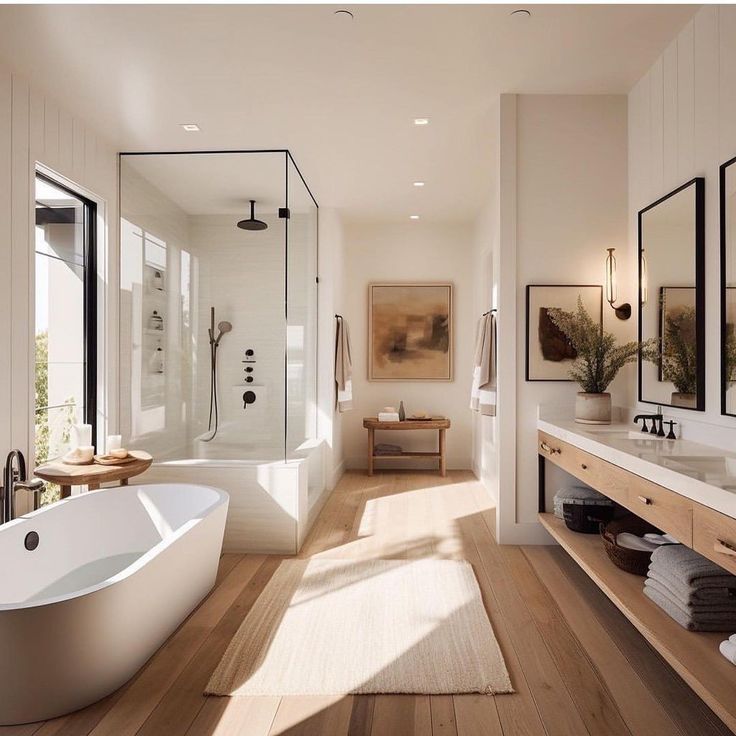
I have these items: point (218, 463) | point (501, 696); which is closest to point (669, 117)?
point (501, 696)

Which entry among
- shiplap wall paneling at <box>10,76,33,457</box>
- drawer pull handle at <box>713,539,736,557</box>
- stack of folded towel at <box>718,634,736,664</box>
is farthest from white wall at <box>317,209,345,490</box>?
drawer pull handle at <box>713,539,736,557</box>

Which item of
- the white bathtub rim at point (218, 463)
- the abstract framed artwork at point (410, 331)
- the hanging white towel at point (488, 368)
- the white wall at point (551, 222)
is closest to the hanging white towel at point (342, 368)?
the abstract framed artwork at point (410, 331)

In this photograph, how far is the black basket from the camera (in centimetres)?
323

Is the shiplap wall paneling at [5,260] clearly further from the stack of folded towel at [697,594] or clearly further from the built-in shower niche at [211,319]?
the stack of folded towel at [697,594]

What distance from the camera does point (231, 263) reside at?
164 inches

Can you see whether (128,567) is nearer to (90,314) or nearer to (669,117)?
(90,314)

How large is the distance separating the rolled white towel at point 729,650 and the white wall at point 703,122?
3.17 feet

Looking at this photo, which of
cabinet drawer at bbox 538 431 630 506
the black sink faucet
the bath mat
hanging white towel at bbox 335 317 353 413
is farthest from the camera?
hanging white towel at bbox 335 317 353 413

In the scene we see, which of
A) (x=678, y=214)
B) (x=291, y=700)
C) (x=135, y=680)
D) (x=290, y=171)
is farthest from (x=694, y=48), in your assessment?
(x=135, y=680)

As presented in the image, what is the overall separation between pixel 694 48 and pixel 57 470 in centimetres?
385

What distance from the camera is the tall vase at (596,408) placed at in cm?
341

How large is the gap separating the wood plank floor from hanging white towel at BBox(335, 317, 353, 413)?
250 centimetres

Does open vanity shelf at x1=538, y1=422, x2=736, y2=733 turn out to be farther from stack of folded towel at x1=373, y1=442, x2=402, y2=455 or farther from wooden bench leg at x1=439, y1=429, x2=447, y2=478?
stack of folded towel at x1=373, y1=442, x2=402, y2=455

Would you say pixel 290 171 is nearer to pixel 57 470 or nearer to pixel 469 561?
pixel 57 470
